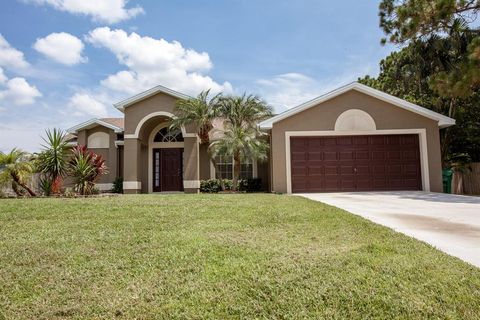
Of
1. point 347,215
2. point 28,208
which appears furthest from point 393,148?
point 28,208

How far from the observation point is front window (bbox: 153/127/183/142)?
20.3 m

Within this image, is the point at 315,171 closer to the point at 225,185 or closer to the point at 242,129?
the point at 242,129

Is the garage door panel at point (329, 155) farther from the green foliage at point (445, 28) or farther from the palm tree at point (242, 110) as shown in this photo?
the green foliage at point (445, 28)

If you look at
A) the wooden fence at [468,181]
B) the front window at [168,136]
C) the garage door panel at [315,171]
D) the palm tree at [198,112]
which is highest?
the palm tree at [198,112]

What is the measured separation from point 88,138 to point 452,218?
19442 millimetres

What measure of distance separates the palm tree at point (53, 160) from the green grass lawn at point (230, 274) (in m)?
9.26

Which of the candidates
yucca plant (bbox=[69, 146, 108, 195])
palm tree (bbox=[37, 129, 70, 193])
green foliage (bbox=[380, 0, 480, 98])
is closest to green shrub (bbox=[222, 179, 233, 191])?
yucca plant (bbox=[69, 146, 108, 195])

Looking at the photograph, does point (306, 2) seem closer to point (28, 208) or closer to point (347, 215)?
point (347, 215)

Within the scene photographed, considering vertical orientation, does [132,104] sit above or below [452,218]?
above

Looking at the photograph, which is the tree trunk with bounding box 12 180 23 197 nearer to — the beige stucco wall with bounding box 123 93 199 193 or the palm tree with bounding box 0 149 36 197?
the palm tree with bounding box 0 149 36 197

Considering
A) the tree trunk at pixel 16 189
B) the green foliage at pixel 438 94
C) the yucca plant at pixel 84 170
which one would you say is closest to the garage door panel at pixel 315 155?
the green foliage at pixel 438 94

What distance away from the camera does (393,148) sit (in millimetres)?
15820

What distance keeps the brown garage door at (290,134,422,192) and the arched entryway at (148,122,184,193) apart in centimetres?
776

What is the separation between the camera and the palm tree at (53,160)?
1470 centimetres
